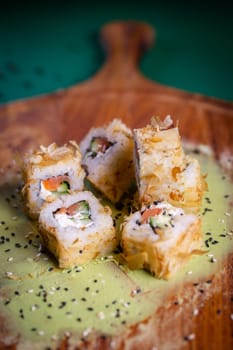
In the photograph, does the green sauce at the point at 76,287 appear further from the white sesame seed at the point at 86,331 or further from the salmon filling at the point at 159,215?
the salmon filling at the point at 159,215

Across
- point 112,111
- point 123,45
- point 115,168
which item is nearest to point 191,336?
point 115,168

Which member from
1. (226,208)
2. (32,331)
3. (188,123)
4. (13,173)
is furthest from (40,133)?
(32,331)

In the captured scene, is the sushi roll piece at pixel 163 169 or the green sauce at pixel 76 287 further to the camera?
the sushi roll piece at pixel 163 169

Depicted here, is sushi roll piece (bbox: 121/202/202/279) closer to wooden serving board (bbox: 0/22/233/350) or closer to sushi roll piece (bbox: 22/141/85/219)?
sushi roll piece (bbox: 22/141/85/219)

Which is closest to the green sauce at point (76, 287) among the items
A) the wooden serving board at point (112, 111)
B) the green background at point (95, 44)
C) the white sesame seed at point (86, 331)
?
the white sesame seed at point (86, 331)

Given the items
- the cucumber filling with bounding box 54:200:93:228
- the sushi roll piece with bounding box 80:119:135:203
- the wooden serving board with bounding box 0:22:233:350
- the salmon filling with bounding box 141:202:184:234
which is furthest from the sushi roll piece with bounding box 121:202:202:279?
the wooden serving board with bounding box 0:22:233:350

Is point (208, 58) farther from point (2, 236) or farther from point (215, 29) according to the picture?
point (2, 236)
